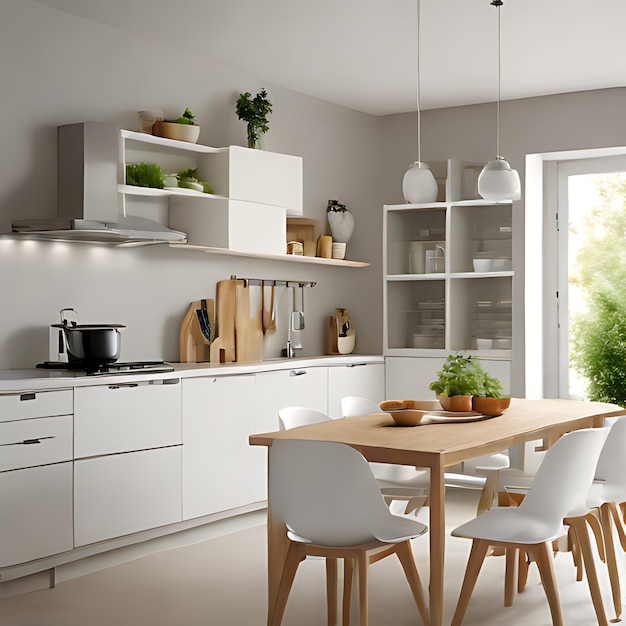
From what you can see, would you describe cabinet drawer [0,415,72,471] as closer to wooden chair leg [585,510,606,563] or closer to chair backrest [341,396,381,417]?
chair backrest [341,396,381,417]

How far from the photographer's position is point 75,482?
4.18 metres

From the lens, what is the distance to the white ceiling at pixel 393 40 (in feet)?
14.9

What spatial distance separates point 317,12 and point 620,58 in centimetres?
193

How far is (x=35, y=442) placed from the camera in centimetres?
400

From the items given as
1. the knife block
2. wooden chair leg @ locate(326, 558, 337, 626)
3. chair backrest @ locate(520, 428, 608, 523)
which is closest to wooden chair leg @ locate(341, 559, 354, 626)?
wooden chair leg @ locate(326, 558, 337, 626)

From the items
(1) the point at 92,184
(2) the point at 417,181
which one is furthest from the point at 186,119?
(2) the point at 417,181

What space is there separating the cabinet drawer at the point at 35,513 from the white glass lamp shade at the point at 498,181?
7.56ft

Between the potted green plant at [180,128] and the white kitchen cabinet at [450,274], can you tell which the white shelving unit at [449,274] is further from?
the potted green plant at [180,128]

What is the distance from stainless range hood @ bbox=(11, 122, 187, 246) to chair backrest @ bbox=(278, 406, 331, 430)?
1.21 meters

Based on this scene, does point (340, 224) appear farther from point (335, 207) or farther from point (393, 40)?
point (393, 40)

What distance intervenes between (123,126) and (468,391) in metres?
2.37

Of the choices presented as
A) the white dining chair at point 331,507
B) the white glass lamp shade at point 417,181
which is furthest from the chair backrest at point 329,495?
the white glass lamp shade at point 417,181

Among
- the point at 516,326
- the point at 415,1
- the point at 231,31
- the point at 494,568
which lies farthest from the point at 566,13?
the point at 494,568

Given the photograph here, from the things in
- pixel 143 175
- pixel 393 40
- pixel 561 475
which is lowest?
pixel 561 475
